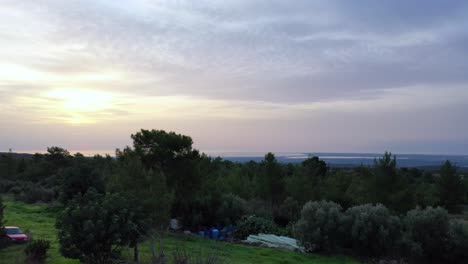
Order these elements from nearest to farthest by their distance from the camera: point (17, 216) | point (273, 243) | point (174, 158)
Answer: point (273, 243), point (17, 216), point (174, 158)

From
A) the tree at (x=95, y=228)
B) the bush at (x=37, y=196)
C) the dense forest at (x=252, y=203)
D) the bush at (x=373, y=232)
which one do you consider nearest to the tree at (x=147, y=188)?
the dense forest at (x=252, y=203)

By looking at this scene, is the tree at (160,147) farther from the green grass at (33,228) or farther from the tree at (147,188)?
the tree at (147,188)

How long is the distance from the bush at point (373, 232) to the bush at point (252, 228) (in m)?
4.92

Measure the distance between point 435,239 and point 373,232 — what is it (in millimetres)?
2602

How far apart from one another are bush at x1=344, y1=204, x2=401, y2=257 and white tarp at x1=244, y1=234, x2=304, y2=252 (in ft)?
8.23

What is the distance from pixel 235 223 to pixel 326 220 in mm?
6755

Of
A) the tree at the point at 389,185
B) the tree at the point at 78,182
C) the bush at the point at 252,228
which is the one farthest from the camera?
the tree at the point at 389,185

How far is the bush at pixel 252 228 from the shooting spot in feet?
71.3

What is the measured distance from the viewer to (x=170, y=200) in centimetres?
1525

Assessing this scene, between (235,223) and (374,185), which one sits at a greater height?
(374,185)

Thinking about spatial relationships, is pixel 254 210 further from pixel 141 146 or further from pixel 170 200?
pixel 170 200

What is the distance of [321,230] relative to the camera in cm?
1834

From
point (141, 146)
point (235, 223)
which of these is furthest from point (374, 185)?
point (141, 146)

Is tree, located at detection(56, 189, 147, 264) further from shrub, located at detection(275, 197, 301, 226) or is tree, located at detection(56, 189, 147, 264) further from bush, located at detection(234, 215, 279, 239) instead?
shrub, located at detection(275, 197, 301, 226)
